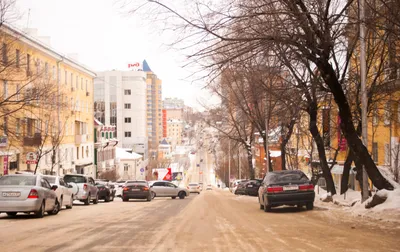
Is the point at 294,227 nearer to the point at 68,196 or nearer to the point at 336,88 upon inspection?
the point at 336,88

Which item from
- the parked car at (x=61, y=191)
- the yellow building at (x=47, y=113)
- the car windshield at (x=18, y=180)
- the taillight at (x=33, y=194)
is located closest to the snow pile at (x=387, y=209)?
the taillight at (x=33, y=194)

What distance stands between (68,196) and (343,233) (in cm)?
1520

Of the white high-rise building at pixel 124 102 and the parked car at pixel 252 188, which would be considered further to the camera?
the white high-rise building at pixel 124 102

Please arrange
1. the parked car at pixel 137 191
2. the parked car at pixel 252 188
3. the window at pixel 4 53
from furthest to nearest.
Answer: the parked car at pixel 252 188
the parked car at pixel 137 191
the window at pixel 4 53

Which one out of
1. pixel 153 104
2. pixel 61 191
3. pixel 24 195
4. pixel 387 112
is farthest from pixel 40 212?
pixel 153 104

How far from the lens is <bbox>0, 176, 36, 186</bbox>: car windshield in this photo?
688 inches

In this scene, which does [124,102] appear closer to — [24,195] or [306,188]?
[306,188]

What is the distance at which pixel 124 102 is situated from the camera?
4850 inches

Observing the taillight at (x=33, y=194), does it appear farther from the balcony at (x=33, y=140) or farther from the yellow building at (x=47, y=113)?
the balcony at (x=33, y=140)

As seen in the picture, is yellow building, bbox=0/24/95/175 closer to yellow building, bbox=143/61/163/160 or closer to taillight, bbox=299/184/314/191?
taillight, bbox=299/184/314/191

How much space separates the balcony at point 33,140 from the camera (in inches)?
1426

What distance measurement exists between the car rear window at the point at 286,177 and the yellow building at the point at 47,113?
42.0ft

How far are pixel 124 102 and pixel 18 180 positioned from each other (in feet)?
349

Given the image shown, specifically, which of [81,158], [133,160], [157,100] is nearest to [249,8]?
[81,158]
